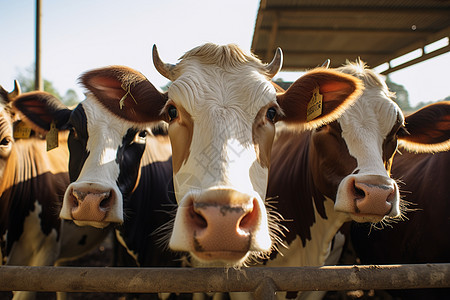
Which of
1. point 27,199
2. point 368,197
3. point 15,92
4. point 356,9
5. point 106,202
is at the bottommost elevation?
point 27,199

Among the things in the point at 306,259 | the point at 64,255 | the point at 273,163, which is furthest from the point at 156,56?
the point at 64,255

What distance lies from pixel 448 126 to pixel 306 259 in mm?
1703

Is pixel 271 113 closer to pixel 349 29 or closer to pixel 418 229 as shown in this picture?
pixel 418 229

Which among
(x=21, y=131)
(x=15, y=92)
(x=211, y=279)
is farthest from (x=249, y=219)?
(x=15, y=92)

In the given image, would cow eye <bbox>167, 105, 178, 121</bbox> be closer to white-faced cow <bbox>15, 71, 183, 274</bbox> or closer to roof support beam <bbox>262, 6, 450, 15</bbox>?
white-faced cow <bbox>15, 71, 183, 274</bbox>

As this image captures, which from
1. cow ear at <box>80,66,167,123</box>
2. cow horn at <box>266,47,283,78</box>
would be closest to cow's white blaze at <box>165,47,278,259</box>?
cow horn at <box>266,47,283,78</box>

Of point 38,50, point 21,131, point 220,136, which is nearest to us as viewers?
point 220,136

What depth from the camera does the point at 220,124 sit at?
1694mm

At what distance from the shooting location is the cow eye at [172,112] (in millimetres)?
1977

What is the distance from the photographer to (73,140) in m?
2.96

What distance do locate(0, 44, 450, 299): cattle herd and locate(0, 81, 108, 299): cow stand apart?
1 cm

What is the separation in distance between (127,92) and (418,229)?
8.40ft

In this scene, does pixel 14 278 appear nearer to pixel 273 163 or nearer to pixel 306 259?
pixel 306 259

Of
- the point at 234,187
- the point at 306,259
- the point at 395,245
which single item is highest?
the point at 234,187
